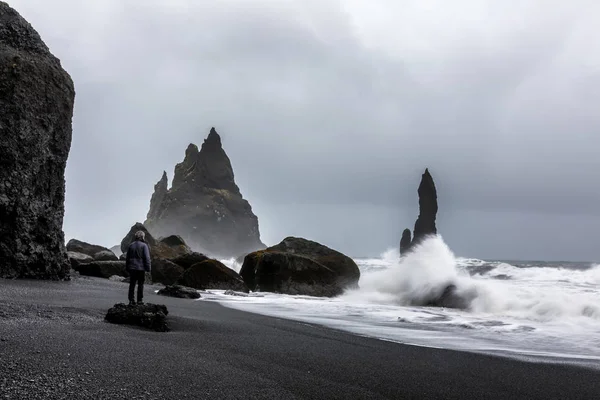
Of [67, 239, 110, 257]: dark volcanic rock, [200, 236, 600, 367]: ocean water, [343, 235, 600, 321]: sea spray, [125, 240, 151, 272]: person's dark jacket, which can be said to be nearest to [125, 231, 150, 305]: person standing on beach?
[125, 240, 151, 272]: person's dark jacket

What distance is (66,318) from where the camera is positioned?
7262 mm

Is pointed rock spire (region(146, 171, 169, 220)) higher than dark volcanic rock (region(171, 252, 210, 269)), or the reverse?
pointed rock spire (region(146, 171, 169, 220))

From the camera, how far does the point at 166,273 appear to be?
890 inches

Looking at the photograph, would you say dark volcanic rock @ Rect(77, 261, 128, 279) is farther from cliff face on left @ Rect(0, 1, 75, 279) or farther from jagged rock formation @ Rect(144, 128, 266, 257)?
jagged rock formation @ Rect(144, 128, 266, 257)

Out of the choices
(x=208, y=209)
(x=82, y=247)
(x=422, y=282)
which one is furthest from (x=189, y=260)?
(x=208, y=209)

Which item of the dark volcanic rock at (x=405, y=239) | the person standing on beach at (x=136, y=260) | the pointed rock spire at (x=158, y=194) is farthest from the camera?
the pointed rock spire at (x=158, y=194)

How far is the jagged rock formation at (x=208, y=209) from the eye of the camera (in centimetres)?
10725

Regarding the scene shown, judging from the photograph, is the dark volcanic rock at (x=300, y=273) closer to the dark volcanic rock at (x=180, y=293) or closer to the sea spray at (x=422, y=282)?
the sea spray at (x=422, y=282)

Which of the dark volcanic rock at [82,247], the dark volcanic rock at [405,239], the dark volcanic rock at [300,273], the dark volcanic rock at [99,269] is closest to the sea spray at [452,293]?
the dark volcanic rock at [300,273]

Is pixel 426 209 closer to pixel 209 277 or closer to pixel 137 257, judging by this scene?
pixel 209 277

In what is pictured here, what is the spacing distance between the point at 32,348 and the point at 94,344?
739mm

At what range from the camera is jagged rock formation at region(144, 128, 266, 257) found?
107250mm

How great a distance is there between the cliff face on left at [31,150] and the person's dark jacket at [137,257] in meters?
5.25

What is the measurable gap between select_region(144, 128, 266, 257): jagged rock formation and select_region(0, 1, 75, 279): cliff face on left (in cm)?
9144
